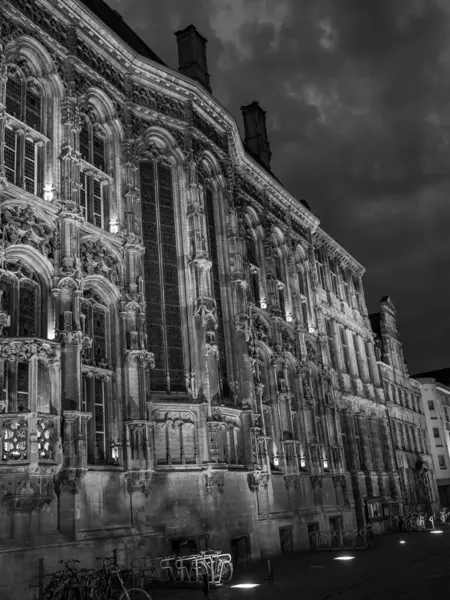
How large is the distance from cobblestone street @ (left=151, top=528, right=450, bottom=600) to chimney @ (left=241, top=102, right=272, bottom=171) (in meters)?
27.3

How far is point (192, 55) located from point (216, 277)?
12747mm

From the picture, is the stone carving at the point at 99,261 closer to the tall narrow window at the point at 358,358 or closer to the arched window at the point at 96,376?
the arched window at the point at 96,376

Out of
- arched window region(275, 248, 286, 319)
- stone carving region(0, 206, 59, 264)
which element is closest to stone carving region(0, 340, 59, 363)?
stone carving region(0, 206, 59, 264)

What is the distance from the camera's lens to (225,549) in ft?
79.8

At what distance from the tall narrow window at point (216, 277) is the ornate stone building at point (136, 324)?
0.36ft

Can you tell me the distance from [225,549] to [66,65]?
1991 cm

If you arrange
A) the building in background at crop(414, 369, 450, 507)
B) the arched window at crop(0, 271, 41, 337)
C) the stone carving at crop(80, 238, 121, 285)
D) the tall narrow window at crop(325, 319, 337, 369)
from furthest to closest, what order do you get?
the building in background at crop(414, 369, 450, 507) < the tall narrow window at crop(325, 319, 337, 369) < the stone carving at crop(80, 238, 121, 285) < the arched window at crop(0, 271, 41, 337)

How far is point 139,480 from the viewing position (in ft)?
71.8

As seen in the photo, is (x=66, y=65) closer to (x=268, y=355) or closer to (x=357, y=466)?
(x=268, y=355)

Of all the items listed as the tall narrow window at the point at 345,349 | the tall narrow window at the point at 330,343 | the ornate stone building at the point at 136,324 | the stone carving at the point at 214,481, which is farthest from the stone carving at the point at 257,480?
the tall narrow window at the point at 345,349

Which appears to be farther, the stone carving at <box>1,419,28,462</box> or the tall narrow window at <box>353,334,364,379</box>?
the tall narrow window at <box>353,334,364,379</box>

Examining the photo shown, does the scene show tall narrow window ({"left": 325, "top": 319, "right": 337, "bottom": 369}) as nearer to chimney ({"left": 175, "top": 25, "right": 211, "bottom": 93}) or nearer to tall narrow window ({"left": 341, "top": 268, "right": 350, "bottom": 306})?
tall narrow window ({"left": 341, "top": 268, "right": 350, "bottom": 306})

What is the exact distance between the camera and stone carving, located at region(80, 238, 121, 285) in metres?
22.9

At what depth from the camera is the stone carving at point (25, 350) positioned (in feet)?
60.9
